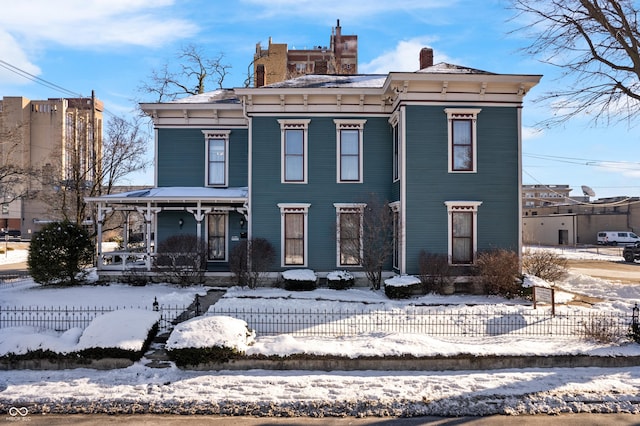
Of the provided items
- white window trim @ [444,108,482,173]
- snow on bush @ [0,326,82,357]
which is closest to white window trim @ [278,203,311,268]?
white window trim @ [444,108,482,173]

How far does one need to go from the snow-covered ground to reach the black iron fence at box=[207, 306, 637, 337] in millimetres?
718

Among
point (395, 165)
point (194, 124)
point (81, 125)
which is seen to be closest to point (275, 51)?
point (81, 125)

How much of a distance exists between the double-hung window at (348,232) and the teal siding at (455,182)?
2056 millimetres

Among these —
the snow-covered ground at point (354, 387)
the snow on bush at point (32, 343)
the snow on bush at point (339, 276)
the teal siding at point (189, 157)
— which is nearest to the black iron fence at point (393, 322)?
the snow-covered ground at point (354, 387)

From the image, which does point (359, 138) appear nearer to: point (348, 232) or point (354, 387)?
point (348, 232)

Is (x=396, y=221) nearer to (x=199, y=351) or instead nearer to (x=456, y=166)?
(x=456, y=166)

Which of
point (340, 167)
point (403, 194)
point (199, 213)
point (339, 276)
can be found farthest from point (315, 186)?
point (199, 213)

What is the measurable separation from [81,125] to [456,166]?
2266 centimetres

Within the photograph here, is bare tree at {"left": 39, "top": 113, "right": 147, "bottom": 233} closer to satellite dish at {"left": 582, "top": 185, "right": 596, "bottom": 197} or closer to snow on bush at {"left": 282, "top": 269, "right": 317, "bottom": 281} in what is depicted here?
snow on bush at {"left": 282, "top": 269, "right": 317, "bottom": 281}

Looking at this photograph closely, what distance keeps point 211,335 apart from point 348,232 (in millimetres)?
9559

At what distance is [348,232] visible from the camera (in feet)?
57.4

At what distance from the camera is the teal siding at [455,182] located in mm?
16328

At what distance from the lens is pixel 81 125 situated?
27234 mm

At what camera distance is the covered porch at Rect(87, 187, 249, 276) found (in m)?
17.8
